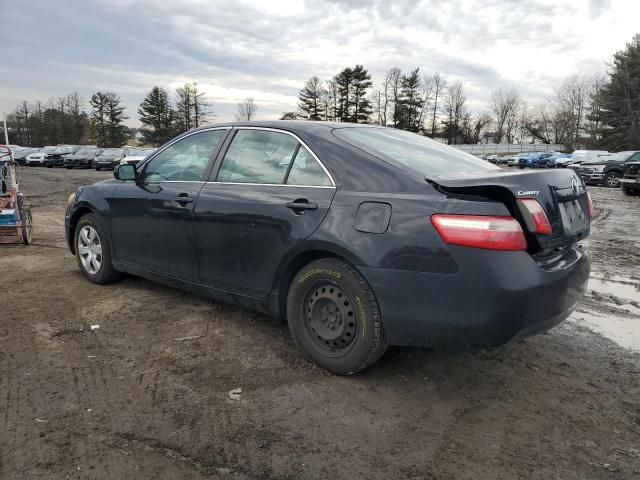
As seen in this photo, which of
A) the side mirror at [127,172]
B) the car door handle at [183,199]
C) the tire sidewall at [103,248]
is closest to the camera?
the car door handle at [183,199]

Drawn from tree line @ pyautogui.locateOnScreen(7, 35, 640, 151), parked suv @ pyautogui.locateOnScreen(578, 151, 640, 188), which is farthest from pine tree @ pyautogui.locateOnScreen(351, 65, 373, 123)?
parked suv @ pyautogui.locateOnScreen(578, 151, 640, 188)

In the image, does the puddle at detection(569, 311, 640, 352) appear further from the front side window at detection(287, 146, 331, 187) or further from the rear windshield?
the front side window at detection(287, 146, 331, 187)

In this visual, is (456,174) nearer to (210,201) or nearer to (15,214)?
(210,201)

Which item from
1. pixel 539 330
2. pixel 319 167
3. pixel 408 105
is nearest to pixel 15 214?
pixel 319 167

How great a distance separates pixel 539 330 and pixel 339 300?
3.77ft

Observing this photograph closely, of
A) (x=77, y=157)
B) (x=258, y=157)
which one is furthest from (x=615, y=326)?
(x=77, y=157)

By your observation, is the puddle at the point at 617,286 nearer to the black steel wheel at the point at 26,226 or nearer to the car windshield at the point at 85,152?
the black steel wheel at the point at 26,226

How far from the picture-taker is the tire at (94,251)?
5008 mm

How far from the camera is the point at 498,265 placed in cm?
262

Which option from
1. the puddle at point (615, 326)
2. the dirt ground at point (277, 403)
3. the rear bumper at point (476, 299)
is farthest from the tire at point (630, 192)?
the rear bumper at point (476, 299)

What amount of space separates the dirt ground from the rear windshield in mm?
1338

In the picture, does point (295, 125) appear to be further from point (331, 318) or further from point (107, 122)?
Result: point (107, 122)

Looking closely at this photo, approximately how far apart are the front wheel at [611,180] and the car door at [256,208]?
25.2m

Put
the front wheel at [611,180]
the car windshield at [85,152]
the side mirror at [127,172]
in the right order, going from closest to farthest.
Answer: the side mirror at [127,172], the front wheel at [611,180], the car windshield at [85,152]
